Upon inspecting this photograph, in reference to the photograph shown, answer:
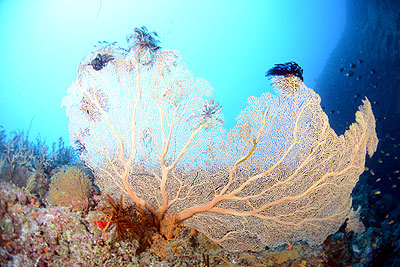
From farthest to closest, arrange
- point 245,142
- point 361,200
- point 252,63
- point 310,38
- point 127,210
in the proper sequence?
point 252,63
point 310,38
point 361,200
point 127,210
point 245,142

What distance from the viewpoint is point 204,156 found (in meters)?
3.60

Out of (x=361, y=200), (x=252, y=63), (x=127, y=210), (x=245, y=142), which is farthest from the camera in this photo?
(x=252, y=63)

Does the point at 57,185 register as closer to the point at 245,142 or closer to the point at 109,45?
the point at 109,45

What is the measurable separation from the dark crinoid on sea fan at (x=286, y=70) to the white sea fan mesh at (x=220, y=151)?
0.19m

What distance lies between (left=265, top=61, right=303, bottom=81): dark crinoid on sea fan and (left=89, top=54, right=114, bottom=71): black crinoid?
3.00 m

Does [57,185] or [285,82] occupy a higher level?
[285,82]

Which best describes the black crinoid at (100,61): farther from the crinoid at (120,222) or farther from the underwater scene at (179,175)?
the crinoid at (120,222)

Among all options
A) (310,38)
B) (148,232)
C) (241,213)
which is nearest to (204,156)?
(241,213)

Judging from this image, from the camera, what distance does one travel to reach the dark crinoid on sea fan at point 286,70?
3582 mm

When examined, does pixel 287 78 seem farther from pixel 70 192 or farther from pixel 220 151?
pixel 70 192

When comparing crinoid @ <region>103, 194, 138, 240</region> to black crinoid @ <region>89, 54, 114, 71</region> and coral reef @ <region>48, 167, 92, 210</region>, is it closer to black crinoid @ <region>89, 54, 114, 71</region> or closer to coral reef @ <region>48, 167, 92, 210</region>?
coral reef @ <region>48, 167, 92, 210</region>


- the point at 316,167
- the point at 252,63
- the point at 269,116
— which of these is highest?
the point at 252,63

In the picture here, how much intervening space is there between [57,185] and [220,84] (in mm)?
101349

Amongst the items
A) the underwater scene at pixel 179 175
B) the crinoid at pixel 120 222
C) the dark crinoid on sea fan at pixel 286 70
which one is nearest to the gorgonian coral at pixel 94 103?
the underwater scene at pixel 179 175
